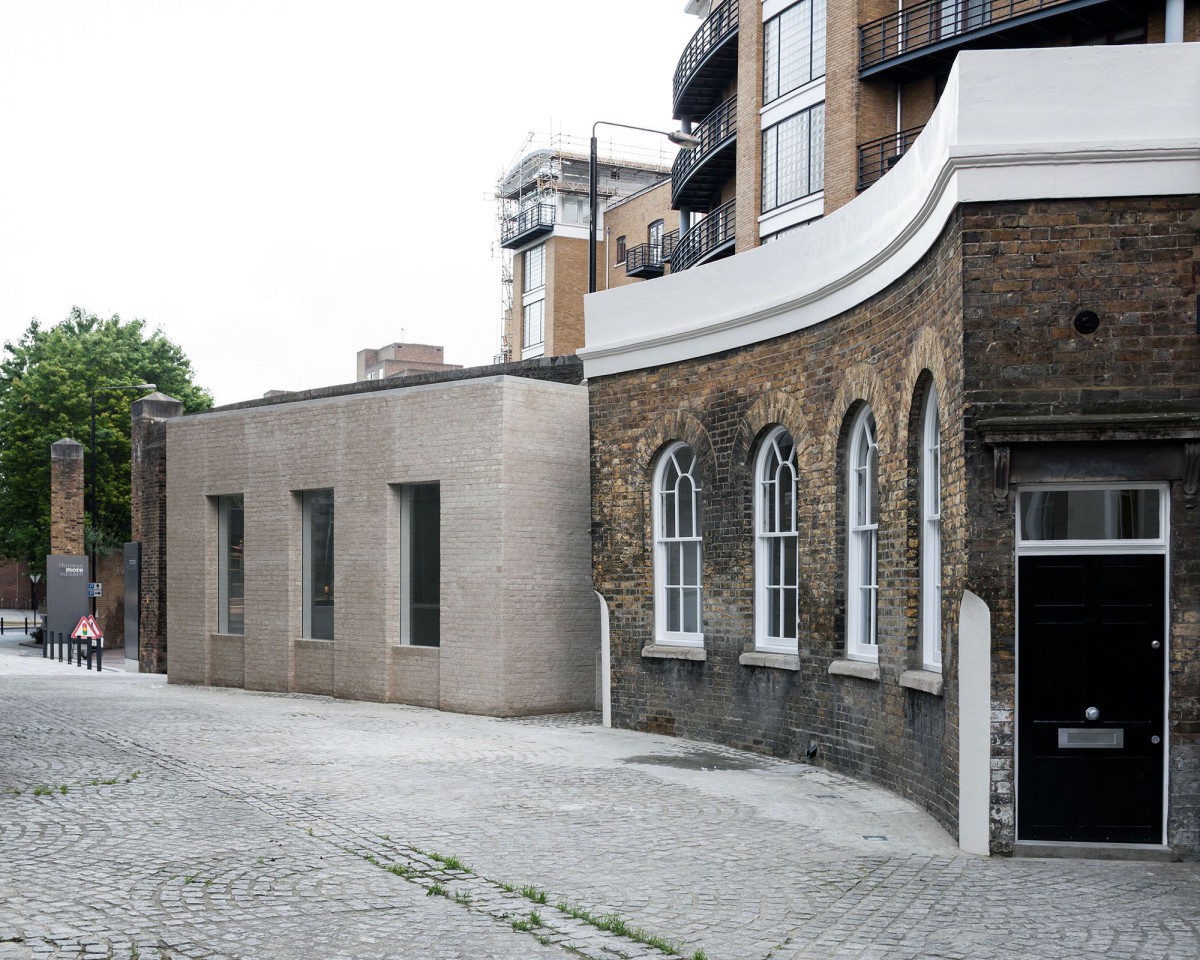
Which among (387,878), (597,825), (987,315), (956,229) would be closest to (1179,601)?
(987,315)

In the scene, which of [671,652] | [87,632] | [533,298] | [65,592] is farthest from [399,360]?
[671,652]

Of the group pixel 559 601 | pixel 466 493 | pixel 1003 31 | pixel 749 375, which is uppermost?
pixel 1003 31

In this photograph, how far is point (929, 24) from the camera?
30.1 m

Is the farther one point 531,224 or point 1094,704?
point 531,224

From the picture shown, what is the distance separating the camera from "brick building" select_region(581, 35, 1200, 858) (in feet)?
30.3

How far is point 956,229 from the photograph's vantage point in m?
9.67

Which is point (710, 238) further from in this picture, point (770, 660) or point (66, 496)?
point (770, 660)

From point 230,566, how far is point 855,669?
48.6 feet

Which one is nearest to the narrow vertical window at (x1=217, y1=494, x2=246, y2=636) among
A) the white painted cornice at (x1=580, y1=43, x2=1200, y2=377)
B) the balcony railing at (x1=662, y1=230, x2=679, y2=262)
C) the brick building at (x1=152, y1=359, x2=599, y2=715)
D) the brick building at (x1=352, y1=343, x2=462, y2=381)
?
the brick building at (x1=152, y1=359, x2=599, y2=715)

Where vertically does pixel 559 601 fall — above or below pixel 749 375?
below

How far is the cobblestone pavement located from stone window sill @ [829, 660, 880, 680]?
3.25 feet

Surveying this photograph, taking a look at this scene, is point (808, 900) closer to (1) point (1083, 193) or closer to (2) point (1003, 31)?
(1) point (1083, 193)

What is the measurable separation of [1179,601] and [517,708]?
1081 cm

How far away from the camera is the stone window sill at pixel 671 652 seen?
1535cm
